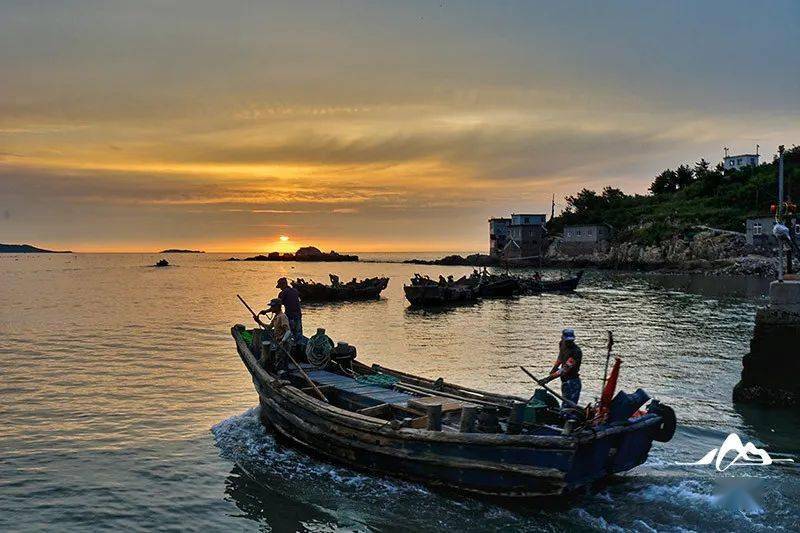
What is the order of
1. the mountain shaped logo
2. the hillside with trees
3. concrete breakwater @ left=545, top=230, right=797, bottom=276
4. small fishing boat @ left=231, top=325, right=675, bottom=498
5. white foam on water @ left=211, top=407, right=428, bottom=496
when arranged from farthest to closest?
the hillside with trees → concrete breakwater @ left=545, top=230, right=797, bottom=276 → the mountain shaped logo → white foam on water @ left=211, top=407, right=428, bottom=496 → small fishing boat @ left=231, top=325, right=675, bottom=498

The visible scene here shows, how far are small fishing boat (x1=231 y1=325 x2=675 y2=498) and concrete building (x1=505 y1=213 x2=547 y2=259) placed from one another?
10710 cm

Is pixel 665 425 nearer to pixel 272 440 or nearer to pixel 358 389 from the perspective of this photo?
pixel 358 389

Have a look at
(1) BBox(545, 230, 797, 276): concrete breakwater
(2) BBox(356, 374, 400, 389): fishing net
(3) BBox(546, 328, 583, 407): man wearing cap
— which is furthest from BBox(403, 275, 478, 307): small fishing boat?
(1) BBox(545, 230, 797, 276): concrete breakwater

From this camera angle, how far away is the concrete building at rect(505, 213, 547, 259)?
11838cm

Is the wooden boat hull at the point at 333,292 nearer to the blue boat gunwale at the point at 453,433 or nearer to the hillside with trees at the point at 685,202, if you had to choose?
the blue boat gunwale at the point at 453,433

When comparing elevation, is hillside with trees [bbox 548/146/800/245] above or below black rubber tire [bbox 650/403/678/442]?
above

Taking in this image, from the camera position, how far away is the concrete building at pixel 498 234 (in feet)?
431

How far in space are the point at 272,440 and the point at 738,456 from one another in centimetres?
996

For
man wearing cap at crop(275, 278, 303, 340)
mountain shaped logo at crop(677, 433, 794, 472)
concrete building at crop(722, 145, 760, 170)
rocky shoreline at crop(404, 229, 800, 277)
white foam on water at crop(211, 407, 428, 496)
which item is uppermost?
concrete building at crop(722, 145, 760, 170)

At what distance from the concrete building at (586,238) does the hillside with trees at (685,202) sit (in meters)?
2.31

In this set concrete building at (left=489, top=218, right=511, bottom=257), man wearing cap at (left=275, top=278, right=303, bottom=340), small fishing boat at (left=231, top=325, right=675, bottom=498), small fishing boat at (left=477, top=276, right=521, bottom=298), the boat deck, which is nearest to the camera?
small fishing boat at (left=231, top=325, right=675, bottom=498)

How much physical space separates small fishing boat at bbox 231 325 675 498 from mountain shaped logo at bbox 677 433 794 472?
2800 mm

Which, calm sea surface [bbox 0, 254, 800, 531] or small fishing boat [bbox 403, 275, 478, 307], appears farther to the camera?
small fishing boat [bbox 403, 275, 478, 307]

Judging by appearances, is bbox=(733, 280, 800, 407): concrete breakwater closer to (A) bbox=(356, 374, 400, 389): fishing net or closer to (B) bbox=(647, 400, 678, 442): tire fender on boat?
(B) bbox=(647, 400, 678, 442): tire fender on boat
